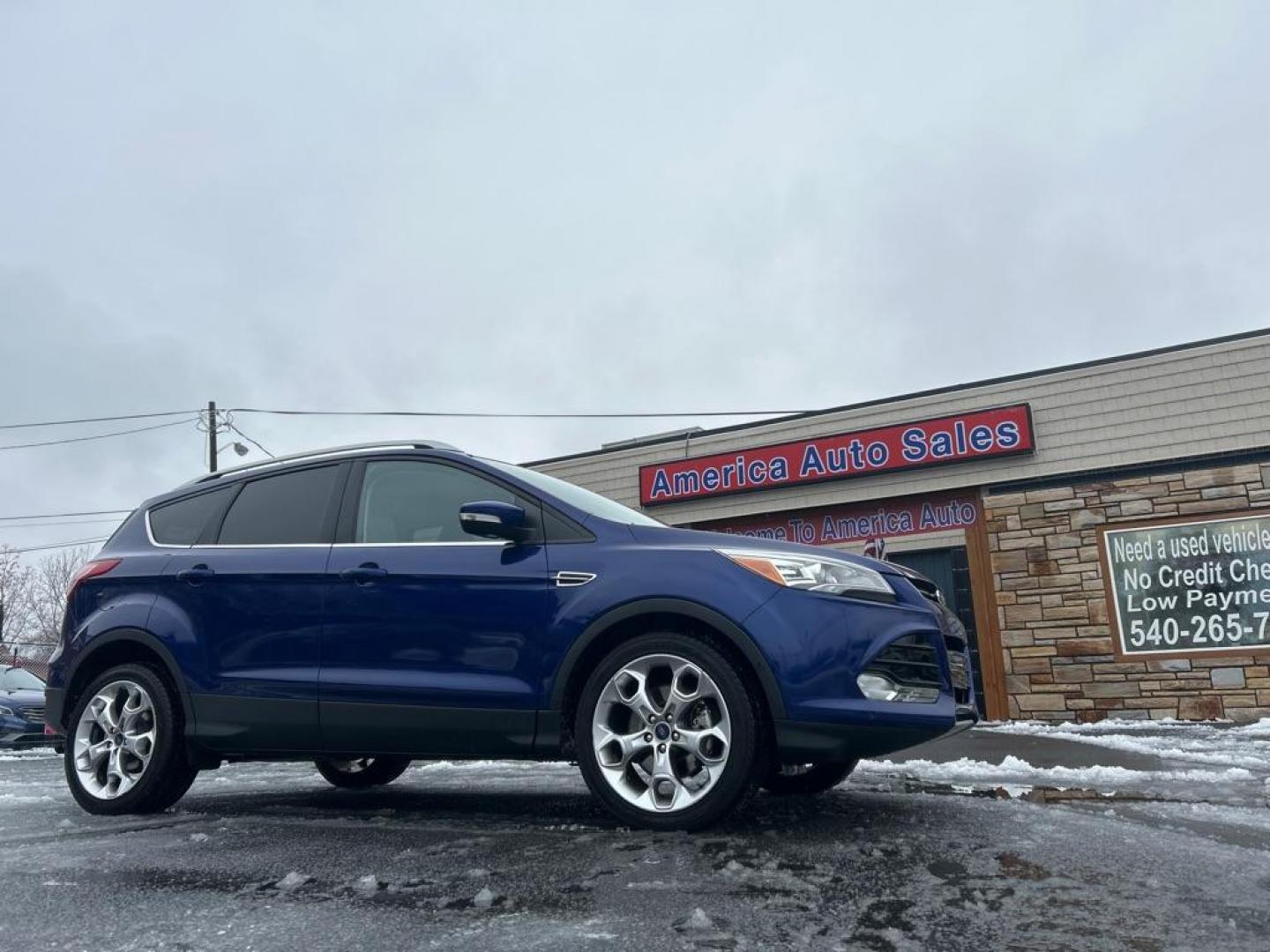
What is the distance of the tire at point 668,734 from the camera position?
12.1 ft

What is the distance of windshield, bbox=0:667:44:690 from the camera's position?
51.0 feet

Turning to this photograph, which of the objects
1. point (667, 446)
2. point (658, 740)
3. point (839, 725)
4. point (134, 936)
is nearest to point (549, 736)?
point (658, 740)

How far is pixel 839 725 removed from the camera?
3703mm

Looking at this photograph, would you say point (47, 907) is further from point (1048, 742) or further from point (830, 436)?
point (830, 436)

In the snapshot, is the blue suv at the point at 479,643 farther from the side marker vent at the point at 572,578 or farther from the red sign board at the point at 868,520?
the red sign board at the point at 868,520

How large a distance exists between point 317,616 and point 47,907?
5.81 feet

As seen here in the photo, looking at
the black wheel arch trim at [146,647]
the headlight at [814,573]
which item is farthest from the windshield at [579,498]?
the black wheel arch trim at [146,647]

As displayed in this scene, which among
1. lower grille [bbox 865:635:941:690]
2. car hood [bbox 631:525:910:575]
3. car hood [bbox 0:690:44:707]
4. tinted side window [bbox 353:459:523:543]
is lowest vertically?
car hood [bbox 0:690:44:707]

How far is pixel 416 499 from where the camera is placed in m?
4.79

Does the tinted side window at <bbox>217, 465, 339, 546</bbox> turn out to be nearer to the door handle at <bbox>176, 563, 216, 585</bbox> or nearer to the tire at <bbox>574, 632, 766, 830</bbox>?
the door handle at <bbox>176, 563, 216, 585</bbox>

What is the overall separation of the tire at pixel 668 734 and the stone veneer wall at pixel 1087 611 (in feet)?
33.4

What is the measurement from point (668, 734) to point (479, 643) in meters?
0.91

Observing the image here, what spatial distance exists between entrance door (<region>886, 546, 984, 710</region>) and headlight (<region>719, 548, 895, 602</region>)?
31.9 ft

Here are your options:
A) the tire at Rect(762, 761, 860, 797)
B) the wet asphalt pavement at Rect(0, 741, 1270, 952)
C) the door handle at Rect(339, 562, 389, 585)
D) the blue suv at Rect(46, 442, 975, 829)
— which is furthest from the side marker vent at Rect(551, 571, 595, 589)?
the tire at Rect(762, 761, 860, 797)
